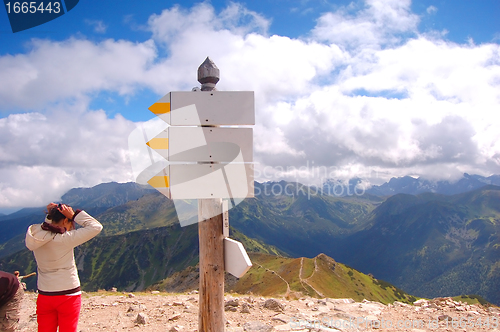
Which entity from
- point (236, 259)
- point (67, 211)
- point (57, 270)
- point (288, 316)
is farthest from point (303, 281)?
point (236, 259)

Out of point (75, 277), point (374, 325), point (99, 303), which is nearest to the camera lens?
point (75, 277)

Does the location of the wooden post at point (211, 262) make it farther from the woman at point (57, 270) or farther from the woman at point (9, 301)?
the woman at point (9, 301)

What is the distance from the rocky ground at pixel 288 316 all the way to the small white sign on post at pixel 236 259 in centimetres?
477

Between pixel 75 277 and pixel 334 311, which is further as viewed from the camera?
pixel 334 311

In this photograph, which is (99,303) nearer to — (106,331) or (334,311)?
(106,331)

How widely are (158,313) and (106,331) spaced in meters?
1.89

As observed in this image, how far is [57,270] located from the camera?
5516 millimetres

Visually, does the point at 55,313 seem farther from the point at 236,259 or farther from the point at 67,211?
the point at 236,259

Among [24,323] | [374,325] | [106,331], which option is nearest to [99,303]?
[24,323]

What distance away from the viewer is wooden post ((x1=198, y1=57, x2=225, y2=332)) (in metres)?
4.94

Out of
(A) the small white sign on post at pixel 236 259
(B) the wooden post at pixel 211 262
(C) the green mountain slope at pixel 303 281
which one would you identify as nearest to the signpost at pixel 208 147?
(A) the small white sign on post at pixel 236 259

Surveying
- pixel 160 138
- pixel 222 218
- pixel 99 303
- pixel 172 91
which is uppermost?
pixel 172 91

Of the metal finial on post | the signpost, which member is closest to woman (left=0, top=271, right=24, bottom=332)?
the signpost

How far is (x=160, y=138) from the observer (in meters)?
4.77
